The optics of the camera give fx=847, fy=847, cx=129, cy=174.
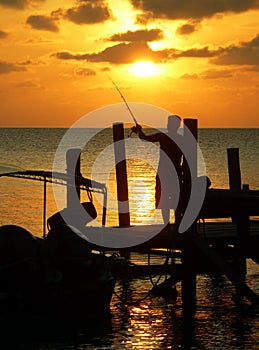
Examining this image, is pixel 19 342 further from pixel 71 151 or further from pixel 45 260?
pixel 71 151

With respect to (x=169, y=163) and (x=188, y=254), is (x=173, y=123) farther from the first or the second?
(x=188, y=254)

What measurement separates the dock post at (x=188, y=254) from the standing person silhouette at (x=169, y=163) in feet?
0.97

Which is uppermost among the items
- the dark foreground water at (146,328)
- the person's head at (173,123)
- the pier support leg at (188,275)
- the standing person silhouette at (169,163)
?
the person's head at (173,123)

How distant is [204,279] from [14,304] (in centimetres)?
736

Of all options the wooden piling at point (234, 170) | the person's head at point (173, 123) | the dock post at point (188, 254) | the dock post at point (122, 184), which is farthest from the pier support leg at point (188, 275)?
the dock post at point (122, 184)

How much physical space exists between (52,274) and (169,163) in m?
3.85

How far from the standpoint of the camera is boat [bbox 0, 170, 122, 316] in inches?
762

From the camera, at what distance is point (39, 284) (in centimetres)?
1934

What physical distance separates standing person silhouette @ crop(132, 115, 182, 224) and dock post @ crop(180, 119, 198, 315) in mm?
295

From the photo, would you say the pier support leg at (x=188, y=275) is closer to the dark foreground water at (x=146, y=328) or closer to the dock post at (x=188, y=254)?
the dock post at (x=188, y=254)

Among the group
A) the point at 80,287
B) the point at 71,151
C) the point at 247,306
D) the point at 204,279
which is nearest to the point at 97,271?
the point at 80,287

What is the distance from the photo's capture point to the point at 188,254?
2014cm

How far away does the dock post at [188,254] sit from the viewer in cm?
1988

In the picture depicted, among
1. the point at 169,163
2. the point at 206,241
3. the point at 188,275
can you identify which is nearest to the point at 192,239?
the point at 188,275
